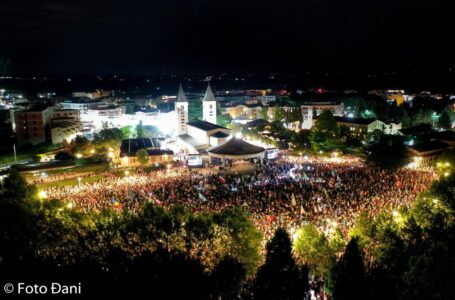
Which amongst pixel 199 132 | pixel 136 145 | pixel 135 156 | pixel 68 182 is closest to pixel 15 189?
pixel 68 182

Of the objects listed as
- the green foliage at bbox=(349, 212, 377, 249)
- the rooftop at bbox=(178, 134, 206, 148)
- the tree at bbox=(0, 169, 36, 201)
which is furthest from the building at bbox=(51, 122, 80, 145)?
the green foliage at bbox=(349, 212, 377, 249)

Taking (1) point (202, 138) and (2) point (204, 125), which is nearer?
(1) point (202, 138)

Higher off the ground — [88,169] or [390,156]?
[390,156]

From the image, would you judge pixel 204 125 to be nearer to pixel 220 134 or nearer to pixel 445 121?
pixel 220 134

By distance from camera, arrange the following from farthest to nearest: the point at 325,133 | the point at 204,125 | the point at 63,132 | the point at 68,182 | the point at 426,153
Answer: the point at 63,132 → the point at 204,125 → the point at 325,133 → the point at 426,153 → the point at 68,182

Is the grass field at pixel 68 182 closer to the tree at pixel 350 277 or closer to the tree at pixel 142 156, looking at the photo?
the tree at pixel 142 156

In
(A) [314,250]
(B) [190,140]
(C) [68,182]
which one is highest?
(A) [314,250]

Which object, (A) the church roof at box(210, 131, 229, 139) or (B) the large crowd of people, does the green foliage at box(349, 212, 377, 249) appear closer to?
(B) the large crowd of people

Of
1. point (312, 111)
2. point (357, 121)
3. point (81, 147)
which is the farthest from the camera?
point (312, 111)
